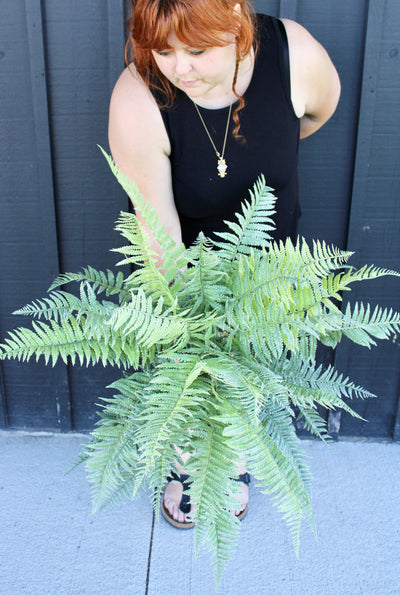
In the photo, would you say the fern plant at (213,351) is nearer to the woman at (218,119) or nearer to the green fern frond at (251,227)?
the green fern frond at (251,227)

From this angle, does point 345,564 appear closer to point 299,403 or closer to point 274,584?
point 274,584

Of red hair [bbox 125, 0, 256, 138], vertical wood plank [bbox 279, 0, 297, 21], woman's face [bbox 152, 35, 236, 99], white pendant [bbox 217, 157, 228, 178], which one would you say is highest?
vertical wood plank [bbox 279, 0, 297, 21]

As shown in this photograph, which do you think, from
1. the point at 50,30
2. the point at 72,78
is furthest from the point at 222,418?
the point at 50,30

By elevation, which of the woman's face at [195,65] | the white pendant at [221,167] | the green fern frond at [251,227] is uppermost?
the woman's face at [195,65]

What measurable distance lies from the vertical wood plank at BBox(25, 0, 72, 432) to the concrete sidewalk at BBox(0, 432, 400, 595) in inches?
16.2

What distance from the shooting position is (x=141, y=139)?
150 cm

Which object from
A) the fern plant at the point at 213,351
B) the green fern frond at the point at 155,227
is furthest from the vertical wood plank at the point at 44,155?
the green fern frond at the point at 155,227

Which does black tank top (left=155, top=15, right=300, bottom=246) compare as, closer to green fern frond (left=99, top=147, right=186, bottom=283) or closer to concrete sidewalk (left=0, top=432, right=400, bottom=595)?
green fern frond (left=99, top=147, right=186, bottom=283)

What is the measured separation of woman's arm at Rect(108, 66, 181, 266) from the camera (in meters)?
1.49

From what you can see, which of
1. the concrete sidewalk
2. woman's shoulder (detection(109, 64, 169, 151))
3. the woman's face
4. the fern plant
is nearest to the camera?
the fern plant

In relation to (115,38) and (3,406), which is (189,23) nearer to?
(115,38)

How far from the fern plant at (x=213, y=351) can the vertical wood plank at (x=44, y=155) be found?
93cm

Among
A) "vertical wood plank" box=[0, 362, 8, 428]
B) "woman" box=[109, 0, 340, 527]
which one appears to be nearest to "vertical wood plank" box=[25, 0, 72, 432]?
"vertical wood plank" box=[0, 362, 8, 428]

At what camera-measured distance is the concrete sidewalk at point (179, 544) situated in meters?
1.78
